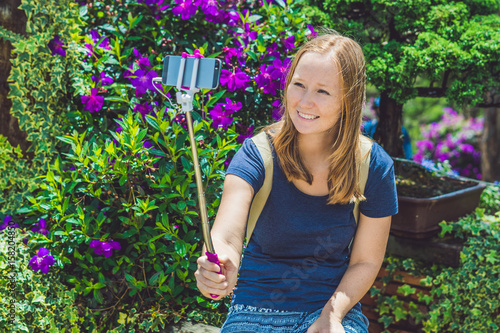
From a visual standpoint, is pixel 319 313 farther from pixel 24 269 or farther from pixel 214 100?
pixel 24 269

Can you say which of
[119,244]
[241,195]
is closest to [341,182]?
[241,195]

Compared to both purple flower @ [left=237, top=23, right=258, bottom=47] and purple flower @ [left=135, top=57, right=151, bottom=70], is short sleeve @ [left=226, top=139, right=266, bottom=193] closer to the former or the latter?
purple flower @ [left=135, top=57, right=151, bottom=70]

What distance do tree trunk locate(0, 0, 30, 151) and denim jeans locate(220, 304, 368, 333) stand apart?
1538mm

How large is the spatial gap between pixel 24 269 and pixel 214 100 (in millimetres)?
1073

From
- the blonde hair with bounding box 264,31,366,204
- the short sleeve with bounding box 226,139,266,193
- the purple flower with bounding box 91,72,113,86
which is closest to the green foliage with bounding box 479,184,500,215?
the blonde hair with bounding box 264,31,366,204

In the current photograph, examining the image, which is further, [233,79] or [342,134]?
[233,79]

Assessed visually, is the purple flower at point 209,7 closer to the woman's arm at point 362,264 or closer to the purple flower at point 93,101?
the purple flower at point 93,101

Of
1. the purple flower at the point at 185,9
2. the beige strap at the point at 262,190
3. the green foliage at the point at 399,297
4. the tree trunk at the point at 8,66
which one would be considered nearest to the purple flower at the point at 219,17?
the purple flower at the point at 185,9

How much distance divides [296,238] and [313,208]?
0.37 ft

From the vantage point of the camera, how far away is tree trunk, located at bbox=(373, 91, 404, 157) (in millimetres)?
3210

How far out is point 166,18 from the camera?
261 centimetres

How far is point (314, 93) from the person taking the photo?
1.71 m

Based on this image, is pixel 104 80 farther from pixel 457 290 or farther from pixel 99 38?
pixel 457 290

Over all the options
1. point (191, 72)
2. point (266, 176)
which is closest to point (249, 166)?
point (266, 176)
